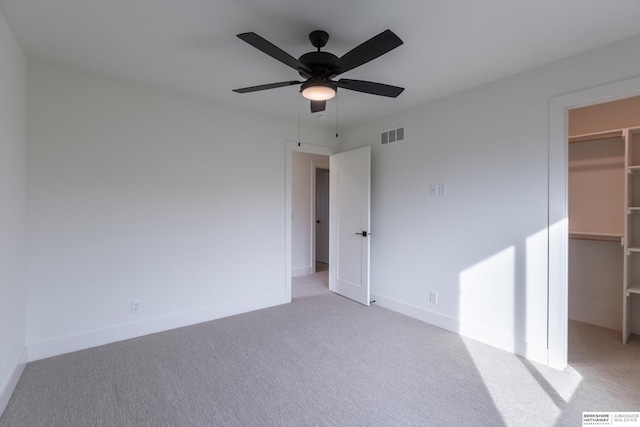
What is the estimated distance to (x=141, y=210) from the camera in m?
2.99

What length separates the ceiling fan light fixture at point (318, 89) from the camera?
205 cm

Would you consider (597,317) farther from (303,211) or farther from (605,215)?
(303,211)

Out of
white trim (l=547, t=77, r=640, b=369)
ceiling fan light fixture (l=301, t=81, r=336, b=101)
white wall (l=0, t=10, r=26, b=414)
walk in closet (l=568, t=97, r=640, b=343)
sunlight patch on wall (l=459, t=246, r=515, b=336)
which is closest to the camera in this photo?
white wall (l=0, t=10, r=26, b=414)

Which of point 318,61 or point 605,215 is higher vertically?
point 318,61

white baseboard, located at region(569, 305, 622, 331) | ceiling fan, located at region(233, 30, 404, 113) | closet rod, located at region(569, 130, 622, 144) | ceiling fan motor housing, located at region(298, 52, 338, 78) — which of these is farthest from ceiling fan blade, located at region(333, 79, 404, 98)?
white baseboard, located at region(569, 305, 622, 331)

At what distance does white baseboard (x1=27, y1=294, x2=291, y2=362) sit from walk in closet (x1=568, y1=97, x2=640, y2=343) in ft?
11.9

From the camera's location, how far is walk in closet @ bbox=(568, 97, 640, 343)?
2.85m

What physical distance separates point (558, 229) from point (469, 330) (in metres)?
1.30

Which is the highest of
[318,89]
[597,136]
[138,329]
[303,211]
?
[318,89]

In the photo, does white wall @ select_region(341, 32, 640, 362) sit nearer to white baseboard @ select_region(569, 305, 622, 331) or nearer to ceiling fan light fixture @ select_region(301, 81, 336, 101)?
white baseboard @ select_region(569, 305, 622, 331)

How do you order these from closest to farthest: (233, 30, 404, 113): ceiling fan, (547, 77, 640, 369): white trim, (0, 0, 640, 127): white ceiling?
(233, 30, 404, 113): ceiling fan < (0, 0, 640, 127): white ceiling < (547, 77, 640, 369): white trim

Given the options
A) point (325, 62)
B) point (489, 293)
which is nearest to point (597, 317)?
point (489, 293)

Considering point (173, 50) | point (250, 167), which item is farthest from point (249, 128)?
point (173, 50)

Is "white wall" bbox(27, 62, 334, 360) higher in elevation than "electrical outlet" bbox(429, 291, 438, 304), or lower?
higher
